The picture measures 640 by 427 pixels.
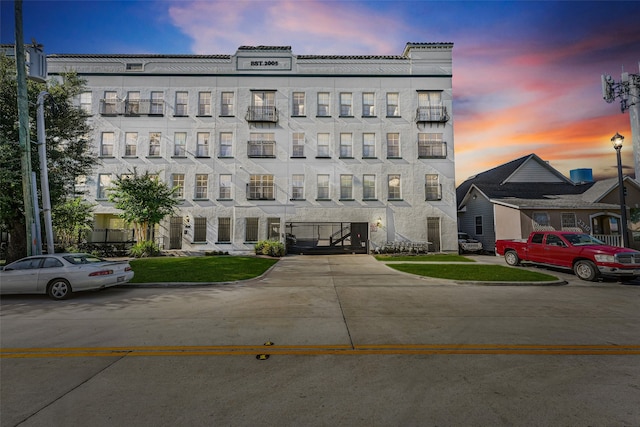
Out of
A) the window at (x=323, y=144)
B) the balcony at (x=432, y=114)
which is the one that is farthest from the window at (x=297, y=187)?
the balcony at (x=432, y=114)

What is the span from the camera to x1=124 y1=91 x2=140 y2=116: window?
952 inches

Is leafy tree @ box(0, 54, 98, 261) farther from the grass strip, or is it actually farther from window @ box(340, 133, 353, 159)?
the grass strip

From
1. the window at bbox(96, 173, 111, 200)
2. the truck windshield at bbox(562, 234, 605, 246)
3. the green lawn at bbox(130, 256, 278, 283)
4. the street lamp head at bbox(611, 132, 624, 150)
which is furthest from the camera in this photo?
the window at bbox(96, 173, 111, 200)

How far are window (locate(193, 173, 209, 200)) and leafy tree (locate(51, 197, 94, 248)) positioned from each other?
7.17 meters

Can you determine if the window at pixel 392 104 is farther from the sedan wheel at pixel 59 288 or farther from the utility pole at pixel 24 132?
the sedan wheel at pixel 59 288

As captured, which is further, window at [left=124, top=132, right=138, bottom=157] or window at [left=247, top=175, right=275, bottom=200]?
window at [left=124, top=132, right=138, bottom=157]

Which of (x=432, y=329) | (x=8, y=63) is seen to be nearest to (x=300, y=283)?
(x=432, y=329)

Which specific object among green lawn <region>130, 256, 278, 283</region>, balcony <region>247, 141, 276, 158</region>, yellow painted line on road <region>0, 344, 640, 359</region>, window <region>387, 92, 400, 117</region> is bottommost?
yellow painted line on road <region>0, 344, 640, 359</region>

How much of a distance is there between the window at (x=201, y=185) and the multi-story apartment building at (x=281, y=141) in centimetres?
9

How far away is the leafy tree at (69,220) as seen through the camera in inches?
613

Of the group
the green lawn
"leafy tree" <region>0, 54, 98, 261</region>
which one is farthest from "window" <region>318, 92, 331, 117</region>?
"leafy tree" <region>0, 54, 98, 261</region>

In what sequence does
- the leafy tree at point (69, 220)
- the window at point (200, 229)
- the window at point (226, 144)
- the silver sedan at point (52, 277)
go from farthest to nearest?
the window at point (226, 144), the window at point (200, 229), the leafy tree at point (69, 220), the silver sedan at point (52, 277)

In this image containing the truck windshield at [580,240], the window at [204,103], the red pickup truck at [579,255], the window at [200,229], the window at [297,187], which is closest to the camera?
the red pickup truck at [579,255]

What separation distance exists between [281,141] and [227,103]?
224 inches
